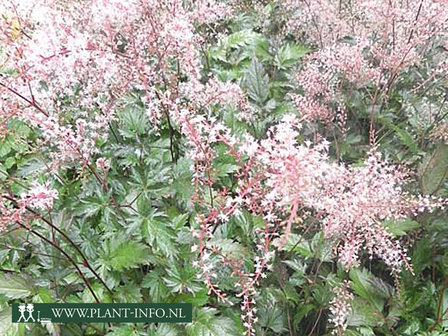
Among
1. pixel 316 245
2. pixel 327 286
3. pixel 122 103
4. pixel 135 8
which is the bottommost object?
pixel 327 286

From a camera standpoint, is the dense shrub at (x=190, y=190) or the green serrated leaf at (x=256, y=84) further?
the green serrated leaf at (x=256, y=84)

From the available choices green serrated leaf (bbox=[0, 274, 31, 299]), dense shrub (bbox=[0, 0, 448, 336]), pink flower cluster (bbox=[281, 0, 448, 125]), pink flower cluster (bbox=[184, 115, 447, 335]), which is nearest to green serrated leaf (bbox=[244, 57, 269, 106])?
dense shrub (bbox=[0, 0, 448, 336])

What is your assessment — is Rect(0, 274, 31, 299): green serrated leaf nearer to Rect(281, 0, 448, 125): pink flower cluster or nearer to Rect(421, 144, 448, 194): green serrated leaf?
Rect(281, 0, 448, 125): pink flower cluster

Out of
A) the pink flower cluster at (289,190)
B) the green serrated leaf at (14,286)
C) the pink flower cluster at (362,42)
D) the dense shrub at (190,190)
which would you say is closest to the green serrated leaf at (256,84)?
the dense shrub at (190,190)

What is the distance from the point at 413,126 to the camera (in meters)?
2.53

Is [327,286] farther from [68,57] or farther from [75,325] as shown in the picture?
[68,57]

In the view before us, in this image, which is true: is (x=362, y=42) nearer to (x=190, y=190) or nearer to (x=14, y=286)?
(x=190, y=190)

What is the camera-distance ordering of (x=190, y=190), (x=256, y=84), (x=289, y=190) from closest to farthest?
1. (x=289, y=190)
2. (x=190, y=190)
3. (x=256, y=84)

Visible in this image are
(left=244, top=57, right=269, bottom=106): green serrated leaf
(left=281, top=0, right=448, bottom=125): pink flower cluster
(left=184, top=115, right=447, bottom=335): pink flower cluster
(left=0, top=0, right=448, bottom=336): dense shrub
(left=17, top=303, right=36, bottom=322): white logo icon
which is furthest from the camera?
(left=244, top=57, right=269, bottom=106): green serrated leaf

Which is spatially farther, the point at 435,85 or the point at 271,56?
the point at 271,56

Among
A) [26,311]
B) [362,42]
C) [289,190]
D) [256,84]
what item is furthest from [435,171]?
A: [26,311]

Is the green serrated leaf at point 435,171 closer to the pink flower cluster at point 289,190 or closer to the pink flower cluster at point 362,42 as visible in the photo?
the pink flower cluster at point 362,42

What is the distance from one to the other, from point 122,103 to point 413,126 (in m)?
1.58

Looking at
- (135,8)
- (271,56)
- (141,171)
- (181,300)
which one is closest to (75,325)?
(181,300)
